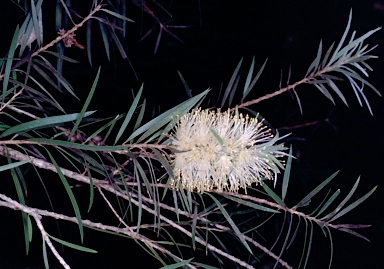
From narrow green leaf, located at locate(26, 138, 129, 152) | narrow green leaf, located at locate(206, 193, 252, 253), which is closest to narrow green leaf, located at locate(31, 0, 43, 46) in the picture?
narrow green leaf, located at locate(26, 138, 129, 152)

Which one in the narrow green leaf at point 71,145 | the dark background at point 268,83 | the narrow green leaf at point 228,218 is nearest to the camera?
the narrow green leaf at point 71,145

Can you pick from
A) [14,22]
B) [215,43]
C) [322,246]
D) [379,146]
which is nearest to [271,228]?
[322,246]

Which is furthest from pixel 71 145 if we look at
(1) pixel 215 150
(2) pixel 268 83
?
(2) pixel 268 83

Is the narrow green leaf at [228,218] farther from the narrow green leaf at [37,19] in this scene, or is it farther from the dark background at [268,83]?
the dark background at [268,83]

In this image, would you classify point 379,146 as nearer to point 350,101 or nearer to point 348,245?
point 350,101

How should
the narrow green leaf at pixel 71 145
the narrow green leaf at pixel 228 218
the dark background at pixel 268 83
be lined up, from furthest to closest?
the dark background at pixel 268 83, the narrow green leaf at pixel 228 218, the narrow green leaf at pixel 71 145

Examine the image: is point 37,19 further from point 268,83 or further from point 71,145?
point 268,83

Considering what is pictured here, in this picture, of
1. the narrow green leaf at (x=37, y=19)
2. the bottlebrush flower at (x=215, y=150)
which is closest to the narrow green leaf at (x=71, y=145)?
the bottlebrush flower at (x=215, y=150)

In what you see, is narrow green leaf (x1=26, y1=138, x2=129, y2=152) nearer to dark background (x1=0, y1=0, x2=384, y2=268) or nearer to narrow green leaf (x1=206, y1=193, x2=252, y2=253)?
narrow green leaf (x1=206, y1=193, x2=252, y2=253)

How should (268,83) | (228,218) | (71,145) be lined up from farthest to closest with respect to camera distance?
(268,83)
(228,218)
(71,145)
